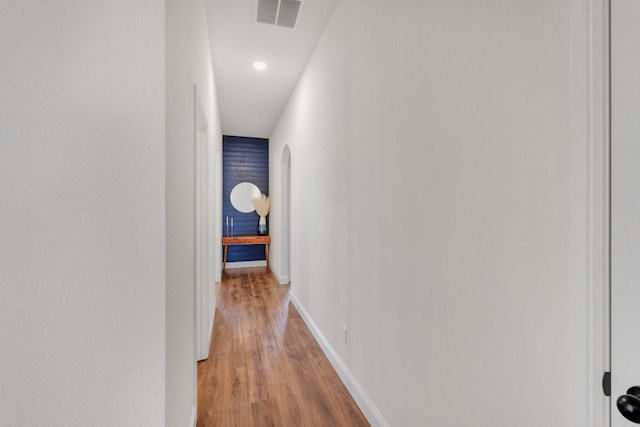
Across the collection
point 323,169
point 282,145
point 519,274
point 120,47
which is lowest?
point 519,274

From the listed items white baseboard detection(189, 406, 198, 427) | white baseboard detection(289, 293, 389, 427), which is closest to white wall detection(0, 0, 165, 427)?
white baseboard detection(189, 406, 198, 427)

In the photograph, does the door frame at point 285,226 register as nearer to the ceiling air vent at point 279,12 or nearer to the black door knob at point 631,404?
the ceiling air vent at point 279,12

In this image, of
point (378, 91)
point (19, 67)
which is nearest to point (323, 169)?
point (378, 91)

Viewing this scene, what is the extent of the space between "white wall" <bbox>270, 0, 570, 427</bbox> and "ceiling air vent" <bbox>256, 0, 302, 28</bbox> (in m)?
0.43

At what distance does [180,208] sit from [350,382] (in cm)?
157

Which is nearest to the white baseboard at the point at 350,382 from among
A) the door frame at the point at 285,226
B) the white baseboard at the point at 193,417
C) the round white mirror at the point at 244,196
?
the white baseboard at the point at 193,417

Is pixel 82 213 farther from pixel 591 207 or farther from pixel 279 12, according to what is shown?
pixel 279 12

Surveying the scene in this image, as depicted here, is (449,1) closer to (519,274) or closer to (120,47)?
(519,274)

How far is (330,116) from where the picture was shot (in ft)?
7.34

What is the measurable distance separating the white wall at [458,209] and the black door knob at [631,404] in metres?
0.10

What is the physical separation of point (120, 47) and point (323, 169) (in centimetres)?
171

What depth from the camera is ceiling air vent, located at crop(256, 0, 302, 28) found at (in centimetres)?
203

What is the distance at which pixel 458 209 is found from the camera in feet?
3.15

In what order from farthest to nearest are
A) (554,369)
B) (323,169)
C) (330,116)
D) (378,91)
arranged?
(323,169), (330,116), (378,91), (554,369)
